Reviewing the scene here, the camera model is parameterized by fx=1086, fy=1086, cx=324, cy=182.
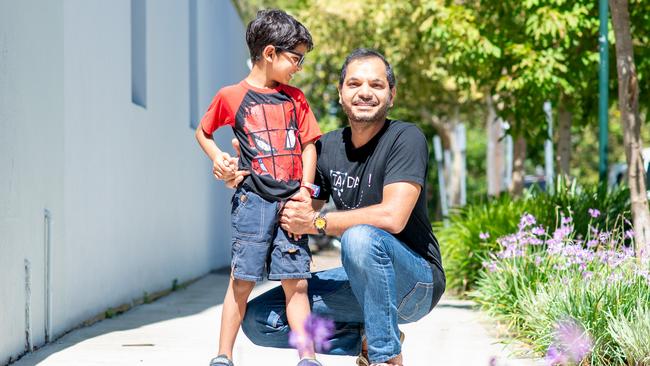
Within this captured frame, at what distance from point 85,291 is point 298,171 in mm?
3333

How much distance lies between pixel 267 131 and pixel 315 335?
1037 mm

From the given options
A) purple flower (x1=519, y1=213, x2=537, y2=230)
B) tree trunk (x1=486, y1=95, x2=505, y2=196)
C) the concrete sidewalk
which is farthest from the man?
tree trunk (x1=486, y1=95, x2=505, y2=196)

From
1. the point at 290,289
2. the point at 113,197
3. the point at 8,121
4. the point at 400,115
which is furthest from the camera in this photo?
the point at 400,115

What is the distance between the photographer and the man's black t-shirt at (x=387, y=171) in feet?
15.9

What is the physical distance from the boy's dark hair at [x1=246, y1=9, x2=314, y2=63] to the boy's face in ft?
0.08

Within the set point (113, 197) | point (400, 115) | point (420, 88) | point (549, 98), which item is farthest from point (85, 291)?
point (400, 115)

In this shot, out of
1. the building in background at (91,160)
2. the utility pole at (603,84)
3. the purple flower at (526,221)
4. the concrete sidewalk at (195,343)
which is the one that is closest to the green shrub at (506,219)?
the utility pole at (603,84)

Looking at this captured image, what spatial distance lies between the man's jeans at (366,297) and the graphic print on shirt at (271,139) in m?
0.56

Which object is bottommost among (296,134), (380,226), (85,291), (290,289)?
(85,291)

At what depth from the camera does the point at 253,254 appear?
5.08 m

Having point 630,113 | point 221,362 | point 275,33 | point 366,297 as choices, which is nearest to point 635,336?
point 366,297

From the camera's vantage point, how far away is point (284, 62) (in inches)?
209

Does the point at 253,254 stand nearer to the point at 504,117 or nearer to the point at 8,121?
the point at 8,121

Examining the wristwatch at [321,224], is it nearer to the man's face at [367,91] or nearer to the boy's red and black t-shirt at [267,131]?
the boy's red and black t-shirt at [267,131]
